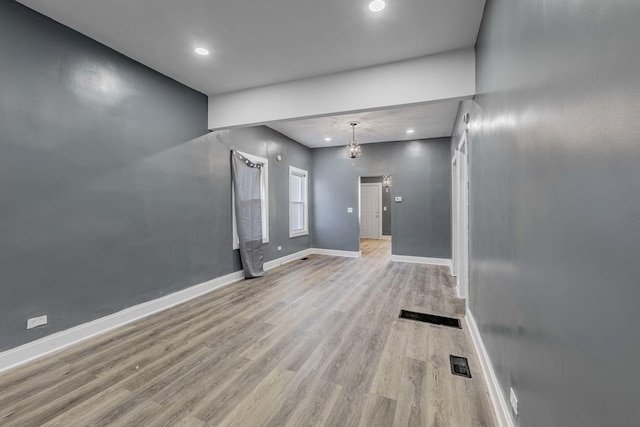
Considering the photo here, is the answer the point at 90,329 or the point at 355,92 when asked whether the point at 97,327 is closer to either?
the point at 90,329

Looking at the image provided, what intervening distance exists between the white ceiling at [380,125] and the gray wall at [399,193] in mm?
361

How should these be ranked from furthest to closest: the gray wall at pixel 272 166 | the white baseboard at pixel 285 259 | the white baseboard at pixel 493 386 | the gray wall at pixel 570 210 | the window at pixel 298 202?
the window at pixel 298 202 < the white baseboard at pixel 285 259 < the gray wall at pixel 272 166 < the white baseboard at pixel 493 386 < the gray wall at pixel 570 210

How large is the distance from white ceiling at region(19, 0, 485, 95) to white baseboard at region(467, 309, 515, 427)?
2.79 m

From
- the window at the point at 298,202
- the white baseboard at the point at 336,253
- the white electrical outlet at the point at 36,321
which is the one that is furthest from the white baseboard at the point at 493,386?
the window at the point at 298,202

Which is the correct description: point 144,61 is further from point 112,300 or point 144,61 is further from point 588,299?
point 588,299

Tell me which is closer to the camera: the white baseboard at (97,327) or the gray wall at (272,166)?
the white baseboard at (97,327)

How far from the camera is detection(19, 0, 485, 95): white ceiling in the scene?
7.27 ft

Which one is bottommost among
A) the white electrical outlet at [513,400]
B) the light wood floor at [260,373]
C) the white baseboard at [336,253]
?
the light wood floor at [260,373]

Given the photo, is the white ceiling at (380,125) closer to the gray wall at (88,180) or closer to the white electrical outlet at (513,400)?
the gray wall at (88,180)

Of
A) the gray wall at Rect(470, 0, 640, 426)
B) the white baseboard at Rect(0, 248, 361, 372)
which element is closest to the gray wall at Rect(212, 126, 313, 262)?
the white baseboard at Rect(0, 248, 361, 372)

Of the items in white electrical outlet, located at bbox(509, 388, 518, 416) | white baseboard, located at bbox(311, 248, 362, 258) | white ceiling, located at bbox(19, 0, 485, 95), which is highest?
white ceiling, located at bbox(19, 0, 485, 95)

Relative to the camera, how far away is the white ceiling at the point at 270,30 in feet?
7.27

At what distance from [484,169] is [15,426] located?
361 cm

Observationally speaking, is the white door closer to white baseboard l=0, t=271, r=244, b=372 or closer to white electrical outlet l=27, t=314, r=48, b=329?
white baseboard l=0, t=271, r=244, b=372
